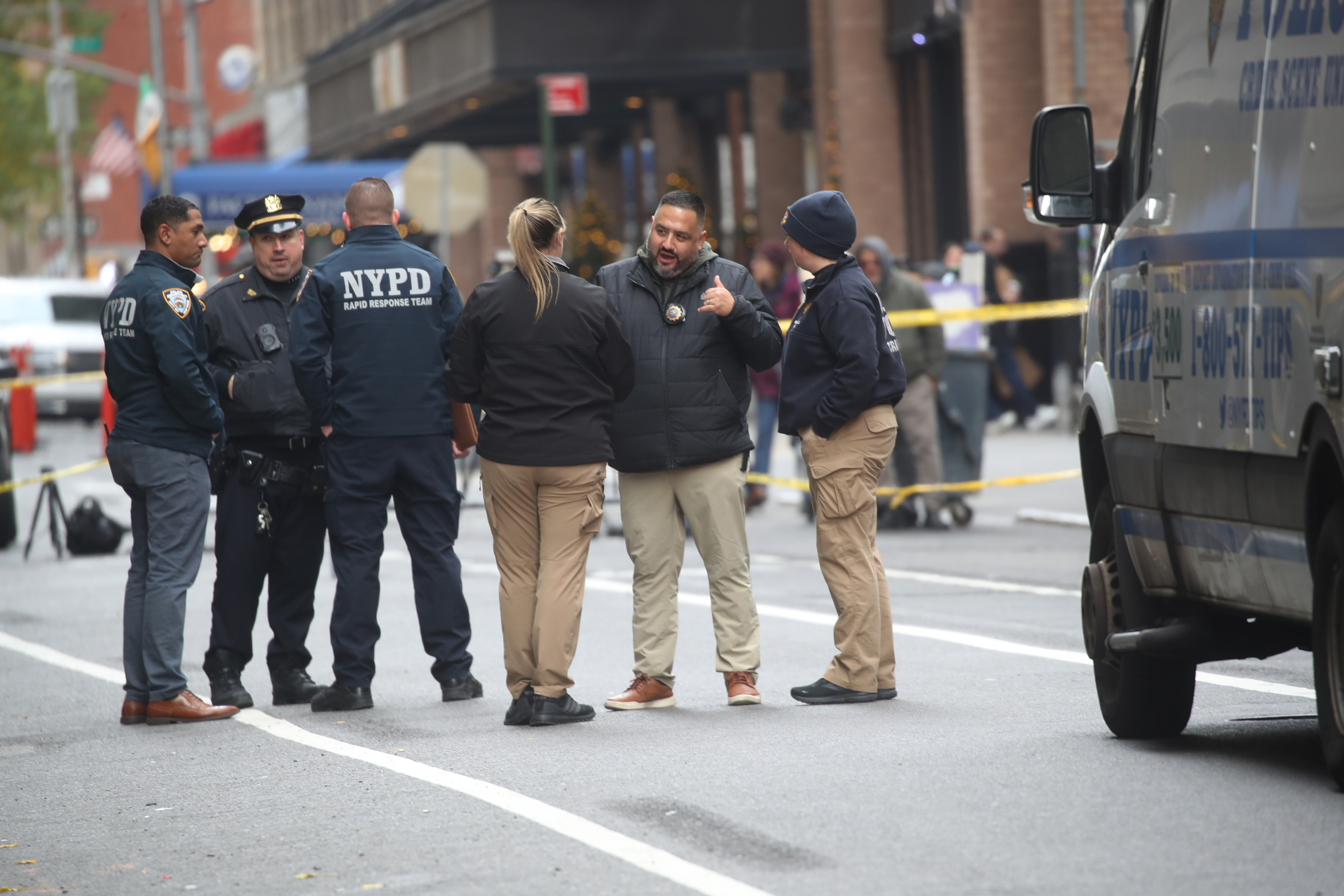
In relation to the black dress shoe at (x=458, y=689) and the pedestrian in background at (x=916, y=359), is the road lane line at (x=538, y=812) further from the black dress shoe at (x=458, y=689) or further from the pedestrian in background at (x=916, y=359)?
the pedestrian in background at (x=916, y=359)

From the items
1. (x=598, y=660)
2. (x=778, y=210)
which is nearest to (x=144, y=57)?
(x=778, y=210)

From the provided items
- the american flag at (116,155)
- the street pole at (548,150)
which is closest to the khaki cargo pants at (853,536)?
the street pole at (548,150)

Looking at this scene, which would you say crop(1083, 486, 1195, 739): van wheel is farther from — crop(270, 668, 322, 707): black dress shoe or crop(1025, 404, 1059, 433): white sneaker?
crop(1025, 404, 1059, 433): white sneaker

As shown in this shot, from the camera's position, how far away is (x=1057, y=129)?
7.31m

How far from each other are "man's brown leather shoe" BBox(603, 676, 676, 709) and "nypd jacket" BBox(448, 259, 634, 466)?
3.00 ft

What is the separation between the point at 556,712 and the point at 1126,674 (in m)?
2.15

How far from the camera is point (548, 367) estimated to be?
26.2 ft

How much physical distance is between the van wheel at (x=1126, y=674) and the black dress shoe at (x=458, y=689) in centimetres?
269

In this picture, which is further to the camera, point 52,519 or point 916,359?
point 52,519

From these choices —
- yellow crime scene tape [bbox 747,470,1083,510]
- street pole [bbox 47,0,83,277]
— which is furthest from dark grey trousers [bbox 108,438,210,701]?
street pole [bbox 47,0,83,277]

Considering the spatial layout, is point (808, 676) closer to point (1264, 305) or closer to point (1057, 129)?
point (1057, 129)

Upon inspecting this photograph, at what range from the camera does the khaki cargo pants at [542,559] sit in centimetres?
800

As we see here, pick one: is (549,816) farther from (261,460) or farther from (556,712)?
(261,460)

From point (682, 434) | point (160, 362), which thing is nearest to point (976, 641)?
point (682, 434)
